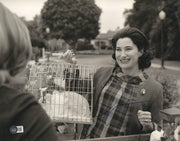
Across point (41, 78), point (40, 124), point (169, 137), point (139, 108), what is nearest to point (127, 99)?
point (139, 108)

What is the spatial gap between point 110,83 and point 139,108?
37 centimetres

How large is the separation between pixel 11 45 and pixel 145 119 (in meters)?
1.34

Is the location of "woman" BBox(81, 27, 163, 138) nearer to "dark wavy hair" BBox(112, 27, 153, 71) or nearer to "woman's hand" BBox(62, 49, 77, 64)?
"dark wavy hair" BBox(112, 27, 153, 71)

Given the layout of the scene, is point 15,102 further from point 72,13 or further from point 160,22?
point 160,22

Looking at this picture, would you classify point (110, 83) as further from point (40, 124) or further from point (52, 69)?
point (40, 124)

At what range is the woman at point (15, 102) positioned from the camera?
68 cm

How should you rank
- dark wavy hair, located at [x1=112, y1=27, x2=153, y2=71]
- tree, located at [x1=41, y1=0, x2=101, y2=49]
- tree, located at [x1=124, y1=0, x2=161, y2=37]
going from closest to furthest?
dark wavy hair, located at [x1=112, y1=27, x2=153, y2=71] → tree, located at [x1=41, y1=0, x2=101, y2=49] → tree, located at [x1=124, y1=0, x2=161, y2=37]

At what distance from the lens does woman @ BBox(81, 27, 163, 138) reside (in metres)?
1.88

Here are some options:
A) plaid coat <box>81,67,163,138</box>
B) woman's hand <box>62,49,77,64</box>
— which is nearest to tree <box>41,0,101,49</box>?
woman's hand <box>62,49,77,64</box>

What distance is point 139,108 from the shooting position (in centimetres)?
188

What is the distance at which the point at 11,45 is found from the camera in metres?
0.68

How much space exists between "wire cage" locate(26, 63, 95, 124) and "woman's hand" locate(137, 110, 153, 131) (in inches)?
16.2

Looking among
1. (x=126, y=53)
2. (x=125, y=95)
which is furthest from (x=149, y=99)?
(x=126, y=53)

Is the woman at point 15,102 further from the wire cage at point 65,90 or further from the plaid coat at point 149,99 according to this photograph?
the plaid coat at point 149,99
